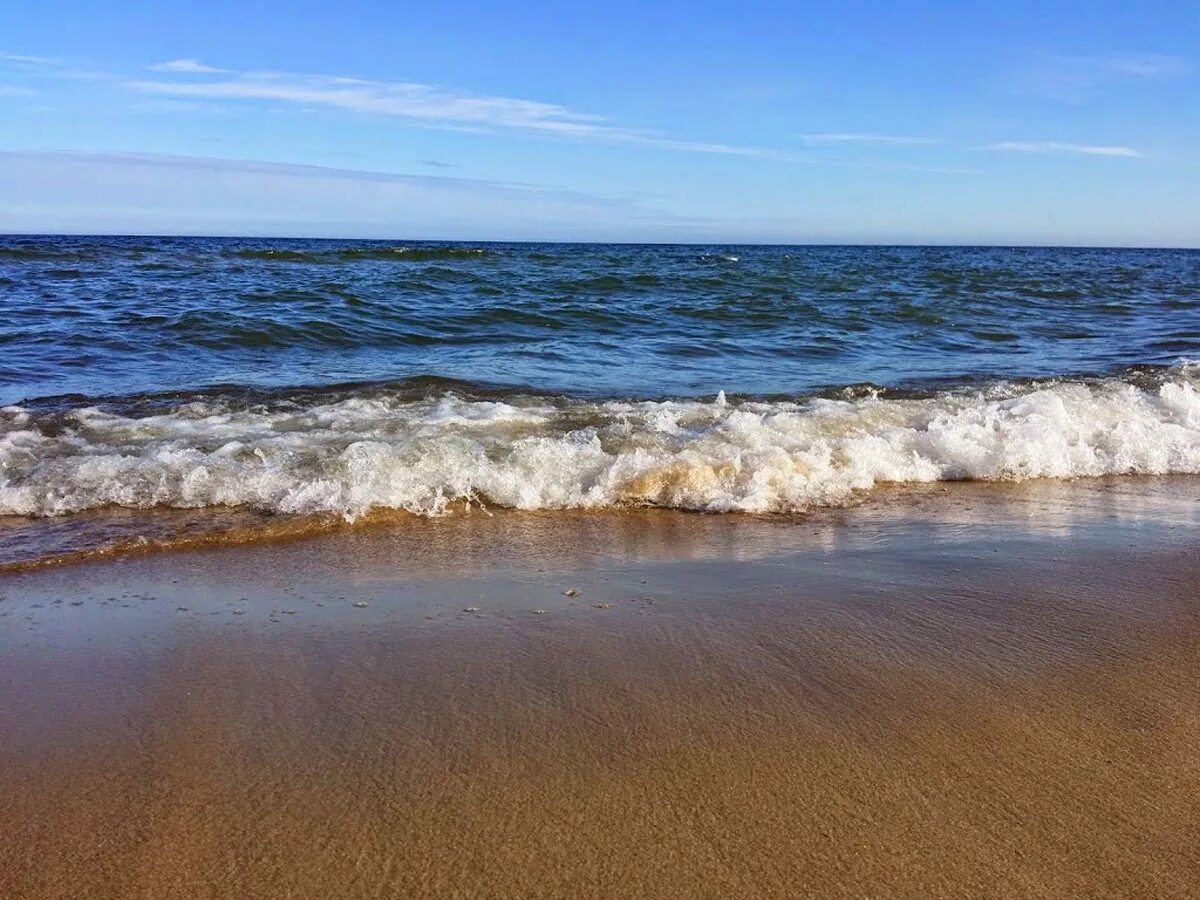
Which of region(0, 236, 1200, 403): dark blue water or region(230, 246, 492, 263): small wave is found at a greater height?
region(230, 246, 492, 263): small wave

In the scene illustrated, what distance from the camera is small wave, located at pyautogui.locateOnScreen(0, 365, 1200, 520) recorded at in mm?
4926

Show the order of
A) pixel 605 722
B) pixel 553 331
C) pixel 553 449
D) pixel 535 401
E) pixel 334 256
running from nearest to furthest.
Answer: pixel 605 722 → pixel 553 449 → pixel 535 401 → pixel 553 331 → pixel 334 256

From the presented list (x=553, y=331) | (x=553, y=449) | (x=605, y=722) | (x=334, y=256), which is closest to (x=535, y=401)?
(x=553, y=449)

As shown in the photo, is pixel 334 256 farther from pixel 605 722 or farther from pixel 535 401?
pixel 605 722

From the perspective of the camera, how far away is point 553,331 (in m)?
12.3

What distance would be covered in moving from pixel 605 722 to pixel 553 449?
3.04m

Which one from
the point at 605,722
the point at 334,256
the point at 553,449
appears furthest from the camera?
the point at 334,256

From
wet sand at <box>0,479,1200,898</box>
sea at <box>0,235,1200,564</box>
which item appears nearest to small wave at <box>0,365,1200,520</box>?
sea at <box>0,235,1200,564</box>

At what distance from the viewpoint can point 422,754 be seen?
2371 mm

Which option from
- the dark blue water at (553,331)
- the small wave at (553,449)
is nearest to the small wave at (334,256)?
the dark blue water at (553,331)

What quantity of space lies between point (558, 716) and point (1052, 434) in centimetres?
467

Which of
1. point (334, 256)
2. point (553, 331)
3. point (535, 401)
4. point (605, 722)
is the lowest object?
point (605, 722)

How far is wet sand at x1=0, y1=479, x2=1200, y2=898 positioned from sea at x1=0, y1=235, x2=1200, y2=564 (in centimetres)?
88

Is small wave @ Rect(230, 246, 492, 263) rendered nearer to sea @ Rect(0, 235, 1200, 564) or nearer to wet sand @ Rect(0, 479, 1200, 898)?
sea @ Rect(0, 235, 1200, 564)
